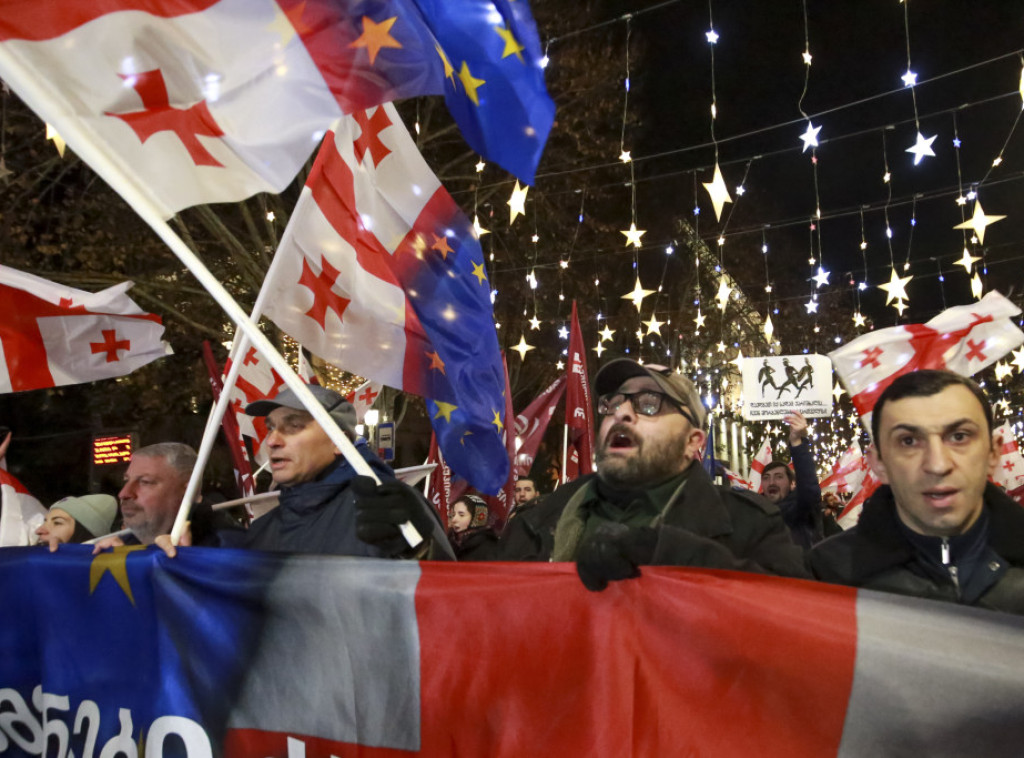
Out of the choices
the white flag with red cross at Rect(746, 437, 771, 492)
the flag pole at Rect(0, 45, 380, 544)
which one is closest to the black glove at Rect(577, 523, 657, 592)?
the flag pole at Rect(0, 45, 380, 544)

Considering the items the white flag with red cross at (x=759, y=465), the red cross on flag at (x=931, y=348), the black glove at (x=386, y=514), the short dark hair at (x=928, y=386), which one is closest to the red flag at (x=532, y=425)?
the white flag with red cross at (x=759, y=465)

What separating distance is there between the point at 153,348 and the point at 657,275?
2865 centimetres

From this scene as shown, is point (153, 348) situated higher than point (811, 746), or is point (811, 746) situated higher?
point (153, 348)

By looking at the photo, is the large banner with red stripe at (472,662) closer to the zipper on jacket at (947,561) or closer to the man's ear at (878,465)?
the zipper on jacket at (947,561)

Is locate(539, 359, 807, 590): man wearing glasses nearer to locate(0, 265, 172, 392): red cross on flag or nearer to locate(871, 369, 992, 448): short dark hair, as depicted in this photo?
locate(871, 369, 992, 448): short dark hair

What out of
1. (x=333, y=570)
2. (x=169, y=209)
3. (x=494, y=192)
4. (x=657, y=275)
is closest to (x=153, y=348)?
(x=169, y=209)

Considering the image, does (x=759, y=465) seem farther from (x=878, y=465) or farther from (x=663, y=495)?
(x=878, y=465)

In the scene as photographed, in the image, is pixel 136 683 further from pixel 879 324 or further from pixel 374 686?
pixel 879 324

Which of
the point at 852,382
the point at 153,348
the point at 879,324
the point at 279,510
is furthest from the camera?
the point at 879,324

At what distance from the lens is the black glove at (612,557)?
2.28m

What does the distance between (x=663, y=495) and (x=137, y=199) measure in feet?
6.36

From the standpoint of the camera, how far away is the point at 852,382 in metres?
6.92

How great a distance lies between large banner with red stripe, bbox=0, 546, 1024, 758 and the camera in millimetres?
2002

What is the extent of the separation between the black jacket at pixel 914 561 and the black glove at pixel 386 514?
119 centimetres
